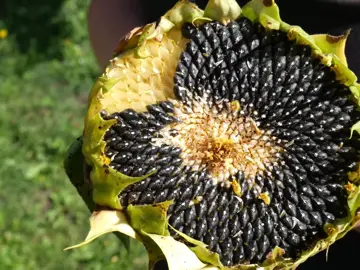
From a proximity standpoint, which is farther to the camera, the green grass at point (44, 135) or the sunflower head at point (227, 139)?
the green grass at point (44, 135)

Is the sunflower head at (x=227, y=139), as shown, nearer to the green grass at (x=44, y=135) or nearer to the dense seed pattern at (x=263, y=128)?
the dense seed pattern at (x=263, y=128)

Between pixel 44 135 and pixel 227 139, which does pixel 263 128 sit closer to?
pixel 227 139

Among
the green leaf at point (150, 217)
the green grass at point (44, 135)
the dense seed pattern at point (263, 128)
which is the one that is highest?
the dense seed pattern at point (263, 128)

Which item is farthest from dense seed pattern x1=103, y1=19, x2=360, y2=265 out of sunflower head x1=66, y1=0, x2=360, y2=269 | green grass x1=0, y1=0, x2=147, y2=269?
green grass x1=0, y1=0, x2=147, y2=269

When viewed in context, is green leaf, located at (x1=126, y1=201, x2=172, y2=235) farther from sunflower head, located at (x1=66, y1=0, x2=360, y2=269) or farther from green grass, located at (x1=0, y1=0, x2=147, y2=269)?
green grass, located at (x1=0, y1=0, x2=147, y2=269)

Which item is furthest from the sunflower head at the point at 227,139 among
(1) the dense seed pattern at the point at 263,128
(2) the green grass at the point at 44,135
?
(2) the green grass at the point at 44,135

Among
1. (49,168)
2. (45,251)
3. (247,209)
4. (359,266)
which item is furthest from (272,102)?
(49,168)

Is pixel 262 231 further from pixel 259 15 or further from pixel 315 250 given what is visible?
pixel 259 15

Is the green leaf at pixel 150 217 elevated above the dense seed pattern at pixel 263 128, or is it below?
below
